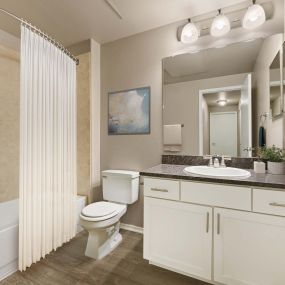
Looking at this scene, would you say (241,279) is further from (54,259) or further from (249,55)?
(249,55)

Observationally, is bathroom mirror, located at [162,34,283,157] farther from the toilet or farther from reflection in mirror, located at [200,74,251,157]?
the toilet

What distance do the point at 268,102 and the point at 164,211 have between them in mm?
1332

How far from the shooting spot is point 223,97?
1.82m

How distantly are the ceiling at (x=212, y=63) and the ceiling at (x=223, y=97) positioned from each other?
0.63ft

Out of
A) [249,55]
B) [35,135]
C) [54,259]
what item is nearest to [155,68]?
[249,55]

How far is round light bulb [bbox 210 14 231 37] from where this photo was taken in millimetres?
1752

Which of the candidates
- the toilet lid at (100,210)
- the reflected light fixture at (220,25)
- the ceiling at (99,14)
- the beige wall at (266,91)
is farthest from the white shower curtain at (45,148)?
the beige wall at (266,91)

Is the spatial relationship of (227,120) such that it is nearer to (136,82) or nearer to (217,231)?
(217,231)

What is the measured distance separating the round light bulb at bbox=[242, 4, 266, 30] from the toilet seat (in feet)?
6.98

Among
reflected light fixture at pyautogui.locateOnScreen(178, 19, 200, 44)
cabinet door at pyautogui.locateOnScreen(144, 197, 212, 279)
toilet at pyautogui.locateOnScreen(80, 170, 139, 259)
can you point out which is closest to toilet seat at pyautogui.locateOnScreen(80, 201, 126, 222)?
toilet at pyautogui.locateOnScreen(80, 170, 139, 259)

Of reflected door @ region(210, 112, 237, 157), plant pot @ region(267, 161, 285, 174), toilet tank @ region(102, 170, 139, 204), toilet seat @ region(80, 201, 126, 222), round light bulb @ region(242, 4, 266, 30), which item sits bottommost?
toilet seat @ region(80, 201, 126, 222)

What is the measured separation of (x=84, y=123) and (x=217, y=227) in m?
1.91

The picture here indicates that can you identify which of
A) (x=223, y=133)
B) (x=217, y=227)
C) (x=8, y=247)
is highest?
(x=223, y=133)

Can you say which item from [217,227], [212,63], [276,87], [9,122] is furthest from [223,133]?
[9,122]
